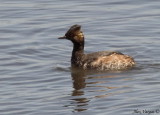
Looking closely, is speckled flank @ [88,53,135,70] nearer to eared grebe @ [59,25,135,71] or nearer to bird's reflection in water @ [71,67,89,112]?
eared grebe @ [59,25,135,71]

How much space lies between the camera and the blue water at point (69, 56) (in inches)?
510

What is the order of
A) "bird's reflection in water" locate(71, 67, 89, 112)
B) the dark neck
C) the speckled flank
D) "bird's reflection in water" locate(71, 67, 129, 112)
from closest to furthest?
1. "bird's reflection in water" locate(71, 67, 89, 112)
2. "bird's reflection in water" locate(71, 67, 129, 112)
3. the speckled flank
4. the dark neck

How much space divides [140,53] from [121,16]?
3.93m

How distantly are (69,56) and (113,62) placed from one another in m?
1.83

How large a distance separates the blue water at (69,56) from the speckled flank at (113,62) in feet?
1.08

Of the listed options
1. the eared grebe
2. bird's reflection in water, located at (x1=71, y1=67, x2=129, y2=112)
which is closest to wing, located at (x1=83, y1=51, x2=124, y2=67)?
the eared grebe

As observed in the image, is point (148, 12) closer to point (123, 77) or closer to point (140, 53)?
point (140, 53)

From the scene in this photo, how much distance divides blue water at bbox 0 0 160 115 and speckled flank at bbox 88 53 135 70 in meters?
0.33

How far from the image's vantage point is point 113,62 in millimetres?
16516

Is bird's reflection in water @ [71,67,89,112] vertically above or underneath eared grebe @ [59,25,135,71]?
underneath

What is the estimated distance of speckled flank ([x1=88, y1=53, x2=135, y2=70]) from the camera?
16484mm

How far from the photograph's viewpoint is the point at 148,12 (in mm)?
21984

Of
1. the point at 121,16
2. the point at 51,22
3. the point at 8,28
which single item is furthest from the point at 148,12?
the point at 8,28

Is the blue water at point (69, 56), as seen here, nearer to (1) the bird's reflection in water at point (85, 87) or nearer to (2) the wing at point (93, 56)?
(1) the bird's reflection in water at point (85, 87)
